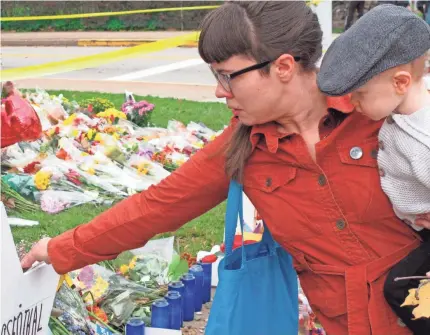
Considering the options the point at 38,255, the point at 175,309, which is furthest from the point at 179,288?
the point at 38,255

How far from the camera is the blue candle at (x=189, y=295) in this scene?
4.04 meters

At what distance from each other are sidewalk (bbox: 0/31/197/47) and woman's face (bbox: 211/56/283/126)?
15469mm

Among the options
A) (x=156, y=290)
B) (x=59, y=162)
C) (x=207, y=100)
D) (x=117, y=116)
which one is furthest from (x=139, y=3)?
(x=156, y=290)

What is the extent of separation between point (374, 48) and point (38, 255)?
1327mm

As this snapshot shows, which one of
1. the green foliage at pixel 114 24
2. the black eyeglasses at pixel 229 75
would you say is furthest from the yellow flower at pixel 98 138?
the green foliage at pixel 114 24

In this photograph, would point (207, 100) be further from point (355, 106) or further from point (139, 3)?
point (139, 3)

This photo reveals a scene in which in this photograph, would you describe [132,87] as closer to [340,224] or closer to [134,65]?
[134,65]

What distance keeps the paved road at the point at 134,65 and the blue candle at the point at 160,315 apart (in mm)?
8738

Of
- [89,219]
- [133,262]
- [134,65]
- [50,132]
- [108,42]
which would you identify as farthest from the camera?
[108,42]

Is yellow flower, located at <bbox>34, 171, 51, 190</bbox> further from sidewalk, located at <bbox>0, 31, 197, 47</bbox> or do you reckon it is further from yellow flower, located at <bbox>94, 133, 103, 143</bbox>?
sidewalk, located at <bbox>0, 31, 197, 47</bbox>

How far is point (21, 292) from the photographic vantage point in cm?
275

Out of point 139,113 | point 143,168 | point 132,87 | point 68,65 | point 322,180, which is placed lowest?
point 132,87

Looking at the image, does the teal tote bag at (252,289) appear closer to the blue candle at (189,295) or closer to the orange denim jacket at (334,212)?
the orange denim jacket at (334,212)

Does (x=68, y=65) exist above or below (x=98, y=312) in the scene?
above
